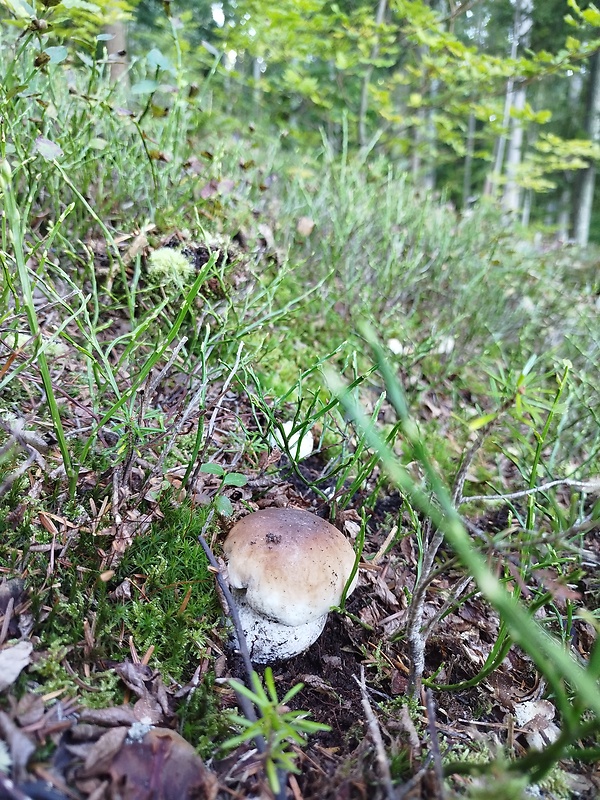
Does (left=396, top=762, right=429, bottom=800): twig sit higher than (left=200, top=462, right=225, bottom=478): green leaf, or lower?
lower

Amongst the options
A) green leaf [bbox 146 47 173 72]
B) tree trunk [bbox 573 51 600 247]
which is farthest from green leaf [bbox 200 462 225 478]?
tree trunk [bbox 573 51 600 247]

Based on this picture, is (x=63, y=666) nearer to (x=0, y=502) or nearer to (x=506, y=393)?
(x=0, y=502)

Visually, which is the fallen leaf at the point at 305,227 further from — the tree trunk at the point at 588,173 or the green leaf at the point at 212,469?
the tree trunk at the point at 588,173

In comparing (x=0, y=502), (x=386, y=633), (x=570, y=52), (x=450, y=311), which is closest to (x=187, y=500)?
(x=0, y=502)

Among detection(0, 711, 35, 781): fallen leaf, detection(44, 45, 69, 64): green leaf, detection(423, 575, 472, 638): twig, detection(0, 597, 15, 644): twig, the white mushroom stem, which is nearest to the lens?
detection(0, 711, 35, 781): fallen leaf

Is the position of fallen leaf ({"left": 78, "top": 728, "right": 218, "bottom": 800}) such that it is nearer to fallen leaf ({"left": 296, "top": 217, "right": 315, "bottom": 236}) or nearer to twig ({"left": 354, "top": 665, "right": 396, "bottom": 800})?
twig ({"left": 354, "top": 665, "right": 396, "bottom": 800})

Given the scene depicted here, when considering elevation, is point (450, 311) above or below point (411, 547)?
above

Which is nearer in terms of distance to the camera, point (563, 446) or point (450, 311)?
point (563, 446)
